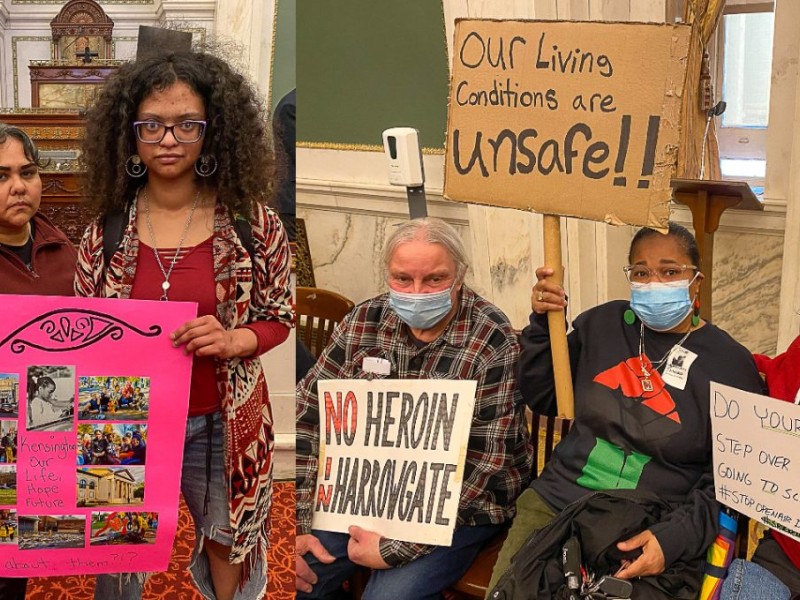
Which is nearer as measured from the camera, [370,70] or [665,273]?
[665,273]

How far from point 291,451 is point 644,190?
1080 mm

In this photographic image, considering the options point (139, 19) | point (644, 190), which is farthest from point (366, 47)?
point (644, 190)

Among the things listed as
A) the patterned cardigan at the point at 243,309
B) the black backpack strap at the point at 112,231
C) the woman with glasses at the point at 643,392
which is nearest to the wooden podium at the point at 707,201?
the woman with glasses at the point at 643,392

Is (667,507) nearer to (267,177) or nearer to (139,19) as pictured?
(267,177)

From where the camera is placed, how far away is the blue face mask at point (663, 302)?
7.51 ft

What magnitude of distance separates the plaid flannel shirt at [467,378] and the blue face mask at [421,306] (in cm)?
6

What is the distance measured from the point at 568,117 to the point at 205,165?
0.79 metres

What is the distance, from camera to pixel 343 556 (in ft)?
7.86

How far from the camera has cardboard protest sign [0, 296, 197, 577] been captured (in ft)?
6.27

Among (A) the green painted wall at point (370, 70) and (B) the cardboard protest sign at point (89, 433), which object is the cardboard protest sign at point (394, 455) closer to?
(B) the cardboard protest sign at point (89, 433)

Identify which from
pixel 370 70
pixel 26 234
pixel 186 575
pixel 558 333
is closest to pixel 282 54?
pixel 26 234

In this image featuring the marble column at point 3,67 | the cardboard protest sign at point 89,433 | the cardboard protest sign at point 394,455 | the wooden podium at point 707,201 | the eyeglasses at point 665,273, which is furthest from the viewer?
the wooden podium at point 707,201

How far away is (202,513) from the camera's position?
2137 millimetres

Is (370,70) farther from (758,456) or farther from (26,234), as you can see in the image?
(758,456)
